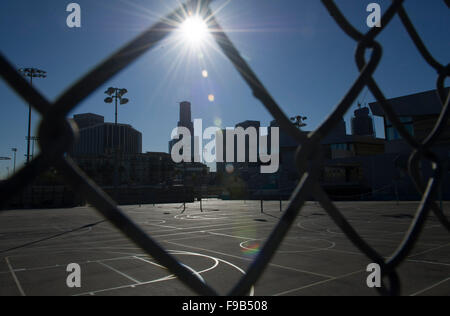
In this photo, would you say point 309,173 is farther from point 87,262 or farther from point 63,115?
point 87,262

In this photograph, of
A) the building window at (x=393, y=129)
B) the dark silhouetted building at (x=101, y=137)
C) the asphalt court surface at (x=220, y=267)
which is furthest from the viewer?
the dark silhouetted building at (x=101, y=137)

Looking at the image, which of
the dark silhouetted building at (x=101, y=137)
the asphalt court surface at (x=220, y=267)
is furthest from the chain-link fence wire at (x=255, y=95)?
the dark silhouetted building at (x=101, y=137)

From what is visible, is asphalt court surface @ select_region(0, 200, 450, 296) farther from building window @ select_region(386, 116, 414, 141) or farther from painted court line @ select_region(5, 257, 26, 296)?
building window @ select_region(386, 116, 414, 141)

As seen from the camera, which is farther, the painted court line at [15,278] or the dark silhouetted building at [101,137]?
the dark silhouetted building at [101,137]

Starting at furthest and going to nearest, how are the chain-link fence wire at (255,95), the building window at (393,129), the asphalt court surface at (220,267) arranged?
the building window at (393,129), the asphalt court surface at (220,267), the chain-link fence wire at (255,95)

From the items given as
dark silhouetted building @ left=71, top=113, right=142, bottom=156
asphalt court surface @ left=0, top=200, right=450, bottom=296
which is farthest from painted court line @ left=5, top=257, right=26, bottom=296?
dark silhouetted building @ left=71, top=113, right=142, bottom=156

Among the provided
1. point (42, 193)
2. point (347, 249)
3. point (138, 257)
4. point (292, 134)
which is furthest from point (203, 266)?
point (42, 193)

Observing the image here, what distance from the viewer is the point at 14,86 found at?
0.76 m

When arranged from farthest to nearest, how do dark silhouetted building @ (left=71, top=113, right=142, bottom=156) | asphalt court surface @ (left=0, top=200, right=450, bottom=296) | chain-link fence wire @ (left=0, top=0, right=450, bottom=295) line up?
dark silhouetted building @ (left=71, top=113, right=142, bottom=156), asphalt court surface @ (left=0, top=200, right=450, bottom=296), chain-link fence wire @ (left=0, top=0, right=450, bottom=295)

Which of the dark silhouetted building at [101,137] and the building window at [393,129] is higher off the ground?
the dark silhouetted building at [101,137]

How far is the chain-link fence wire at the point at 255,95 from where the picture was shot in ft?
2.61

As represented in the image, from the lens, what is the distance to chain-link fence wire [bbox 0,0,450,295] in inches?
31.4

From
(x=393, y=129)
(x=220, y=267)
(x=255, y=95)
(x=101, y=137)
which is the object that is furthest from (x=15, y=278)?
(x=101, y=137)

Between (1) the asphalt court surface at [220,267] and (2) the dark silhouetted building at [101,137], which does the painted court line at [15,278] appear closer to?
(1) the asphalt court surface at [220,267]
